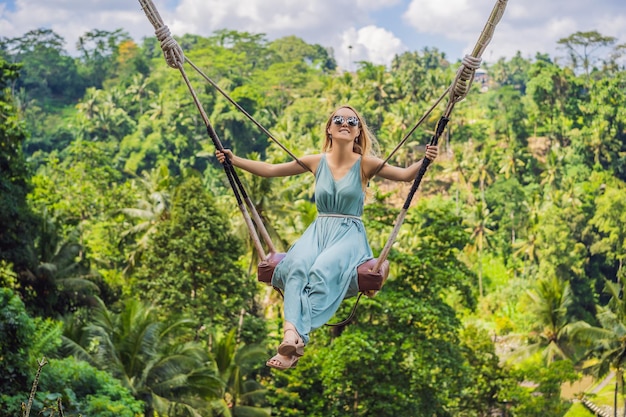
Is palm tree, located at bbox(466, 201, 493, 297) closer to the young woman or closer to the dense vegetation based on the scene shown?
the dense vegetation

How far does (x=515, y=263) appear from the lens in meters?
41.5

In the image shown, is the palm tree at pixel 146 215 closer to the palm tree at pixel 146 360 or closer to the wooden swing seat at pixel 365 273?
the palm tree at pixel 146 360

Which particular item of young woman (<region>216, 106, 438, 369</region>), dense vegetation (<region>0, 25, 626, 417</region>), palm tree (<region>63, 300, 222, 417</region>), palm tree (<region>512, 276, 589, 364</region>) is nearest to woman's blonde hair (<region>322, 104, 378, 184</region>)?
young woman (<region>216, 106, 438, 369</region>)

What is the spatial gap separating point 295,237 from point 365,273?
59.1 feet

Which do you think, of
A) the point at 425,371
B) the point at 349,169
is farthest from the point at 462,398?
the point at 349,169

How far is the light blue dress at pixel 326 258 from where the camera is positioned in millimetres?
4508

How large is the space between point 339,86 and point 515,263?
56.5ft

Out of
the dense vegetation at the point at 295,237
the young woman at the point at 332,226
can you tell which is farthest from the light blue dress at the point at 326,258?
the dense vegetation at the point at 295,237

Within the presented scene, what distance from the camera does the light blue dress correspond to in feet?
14.8

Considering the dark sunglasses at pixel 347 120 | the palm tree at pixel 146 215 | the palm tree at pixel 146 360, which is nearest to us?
the dark sunglasses at pixel 347 120

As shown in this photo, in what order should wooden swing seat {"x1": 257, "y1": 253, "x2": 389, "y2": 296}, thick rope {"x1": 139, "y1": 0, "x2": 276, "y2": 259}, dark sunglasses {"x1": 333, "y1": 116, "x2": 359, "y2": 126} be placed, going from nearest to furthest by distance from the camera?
wooden swing seat {"x1": 257, "y1": 253, "x2": 389, "y2": 296}
thick rope {"x1": 139, "y1": 0, "x2": 276, "y2": 259}
dark sunglasses {"x1": 333, "y1": 116, "x2": 359, "y2": 126}

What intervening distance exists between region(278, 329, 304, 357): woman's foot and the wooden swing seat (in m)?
0.61

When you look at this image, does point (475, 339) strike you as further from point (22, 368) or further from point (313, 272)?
point (313, 272)

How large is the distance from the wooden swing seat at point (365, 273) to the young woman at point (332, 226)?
3cm
